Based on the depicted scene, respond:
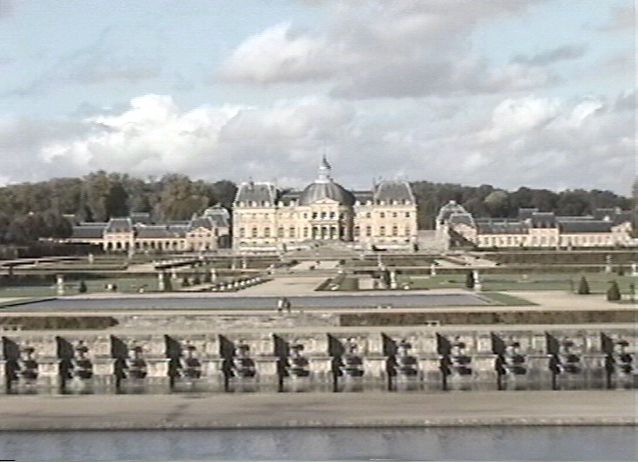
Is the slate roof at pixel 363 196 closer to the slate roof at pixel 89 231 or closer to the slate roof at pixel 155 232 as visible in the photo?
the slate roof at pixel 155 232

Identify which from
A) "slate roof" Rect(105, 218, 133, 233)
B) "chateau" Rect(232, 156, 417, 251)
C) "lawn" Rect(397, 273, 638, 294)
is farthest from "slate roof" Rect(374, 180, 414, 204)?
"lawn" Rect(397, 273, 638, 294)

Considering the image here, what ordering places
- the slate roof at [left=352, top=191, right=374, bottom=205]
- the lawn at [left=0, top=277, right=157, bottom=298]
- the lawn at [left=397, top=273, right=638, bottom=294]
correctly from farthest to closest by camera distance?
1. the slate roof at [left=352, top=191, right=374, bottom=205]
2. the lawn at [left=0, top=277, right=157, bottom=298]
3. the lawn at [left=397, top=273, right=638, bottom=294]

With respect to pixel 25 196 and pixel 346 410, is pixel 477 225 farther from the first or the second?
pixel 346 410

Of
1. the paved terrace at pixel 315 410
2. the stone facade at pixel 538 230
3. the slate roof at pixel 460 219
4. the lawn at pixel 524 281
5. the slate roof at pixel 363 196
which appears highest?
the slate roof at pixel 363 196

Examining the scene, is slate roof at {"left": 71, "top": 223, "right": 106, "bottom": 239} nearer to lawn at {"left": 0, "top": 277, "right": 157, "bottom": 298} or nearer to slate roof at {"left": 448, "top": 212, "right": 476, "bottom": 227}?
slate roof at {"left": 448, "top": 212, "right": 476, "bottom": 227}

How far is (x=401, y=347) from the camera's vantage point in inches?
906

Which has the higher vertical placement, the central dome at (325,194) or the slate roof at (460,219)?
the central dome at (325,194)

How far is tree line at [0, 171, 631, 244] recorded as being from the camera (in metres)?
121

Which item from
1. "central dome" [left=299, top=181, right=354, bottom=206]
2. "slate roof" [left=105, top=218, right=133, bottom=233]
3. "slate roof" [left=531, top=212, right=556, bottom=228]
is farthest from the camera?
"slate roof" [left=105, top=218, right=133, bottom=233]

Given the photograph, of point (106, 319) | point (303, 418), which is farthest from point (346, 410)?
point (106, 319)

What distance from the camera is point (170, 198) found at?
126 metres

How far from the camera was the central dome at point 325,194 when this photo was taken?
106 meters

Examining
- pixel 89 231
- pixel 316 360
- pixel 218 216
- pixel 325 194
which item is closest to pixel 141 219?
pixel 89 231

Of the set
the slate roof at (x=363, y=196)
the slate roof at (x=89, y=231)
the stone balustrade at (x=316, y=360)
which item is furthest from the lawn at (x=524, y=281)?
the slate roof at (x=89, y=231)
